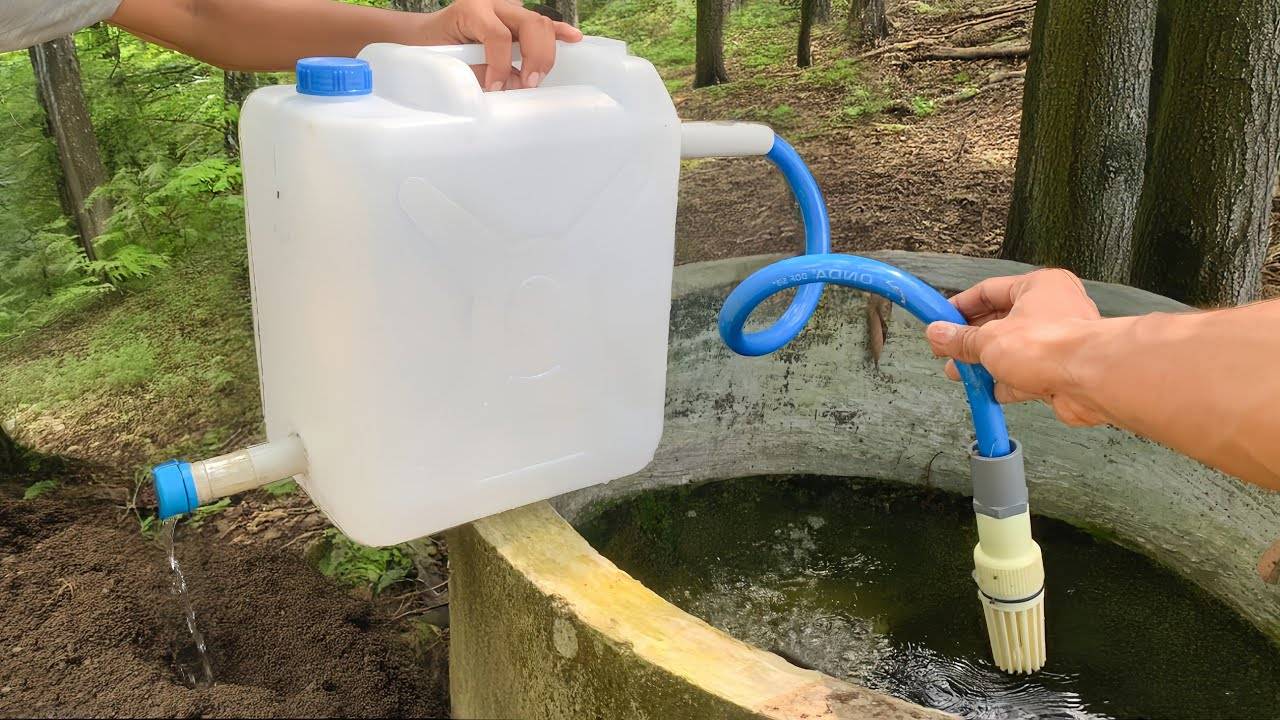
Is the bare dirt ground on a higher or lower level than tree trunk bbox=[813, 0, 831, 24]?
lower

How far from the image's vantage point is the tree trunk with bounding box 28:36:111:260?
288 cm

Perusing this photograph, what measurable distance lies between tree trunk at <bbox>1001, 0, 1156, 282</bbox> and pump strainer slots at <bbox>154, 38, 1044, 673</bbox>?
1.76 metres

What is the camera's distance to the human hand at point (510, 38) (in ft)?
3.92

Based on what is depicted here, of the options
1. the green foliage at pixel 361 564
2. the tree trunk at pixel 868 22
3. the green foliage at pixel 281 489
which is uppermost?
the tree trunk at pixel 868 22

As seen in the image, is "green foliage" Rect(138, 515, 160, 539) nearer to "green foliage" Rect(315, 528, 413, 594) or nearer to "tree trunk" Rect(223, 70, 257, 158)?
"green foliage" Rect(315, 528, 413, 594)

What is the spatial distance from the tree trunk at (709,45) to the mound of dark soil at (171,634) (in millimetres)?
2437

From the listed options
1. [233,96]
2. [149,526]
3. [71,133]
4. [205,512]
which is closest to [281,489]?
[205,512]

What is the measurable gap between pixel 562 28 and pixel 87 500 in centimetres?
183

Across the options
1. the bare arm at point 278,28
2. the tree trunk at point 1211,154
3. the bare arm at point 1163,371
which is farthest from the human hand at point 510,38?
the tree trunk at point 1211,154

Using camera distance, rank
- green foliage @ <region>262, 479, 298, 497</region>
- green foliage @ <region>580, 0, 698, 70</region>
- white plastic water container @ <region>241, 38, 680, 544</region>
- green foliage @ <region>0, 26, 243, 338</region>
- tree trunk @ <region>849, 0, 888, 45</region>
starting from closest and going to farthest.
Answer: white plastic water container @ <region>241, 38, 680, 544</region>, green foliage @ <region>262, 479, 298, 497</region>, green foliage @ <region>0, 26, 243, 338</region>, tree trunk @ <region>849, 0, 888, 45</region>, green foliage @ <region>580, 0, 698, 70</region>

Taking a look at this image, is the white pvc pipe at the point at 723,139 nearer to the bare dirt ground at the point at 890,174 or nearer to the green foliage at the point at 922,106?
the bare dirt ground at the point at 890,174

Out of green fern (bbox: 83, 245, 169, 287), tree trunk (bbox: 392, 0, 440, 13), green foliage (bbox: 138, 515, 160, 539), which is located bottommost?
green foliage (bbox: 138, 515, 160, 539)

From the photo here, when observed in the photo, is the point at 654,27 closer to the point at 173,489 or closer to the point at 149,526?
the point at 149,526

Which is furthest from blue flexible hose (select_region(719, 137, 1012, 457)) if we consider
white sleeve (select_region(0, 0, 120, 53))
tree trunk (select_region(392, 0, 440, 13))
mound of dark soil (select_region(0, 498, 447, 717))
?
tree trunk (select_region(392, 0, 440, 13))
